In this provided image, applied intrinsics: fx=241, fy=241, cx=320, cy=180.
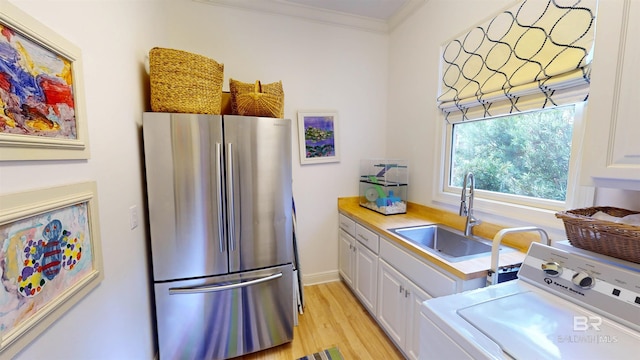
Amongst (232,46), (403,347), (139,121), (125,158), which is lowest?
(403,347)

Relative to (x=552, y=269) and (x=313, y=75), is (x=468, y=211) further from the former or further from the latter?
(x=313, y=75)

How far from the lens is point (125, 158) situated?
1.29 meters

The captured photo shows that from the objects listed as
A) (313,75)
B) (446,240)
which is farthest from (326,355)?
(313,75)

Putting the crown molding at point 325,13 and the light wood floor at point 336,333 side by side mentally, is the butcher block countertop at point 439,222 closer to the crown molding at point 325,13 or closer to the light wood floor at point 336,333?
the light wood floor at point 336,333

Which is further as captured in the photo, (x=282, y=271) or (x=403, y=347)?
(x=282, y=271)

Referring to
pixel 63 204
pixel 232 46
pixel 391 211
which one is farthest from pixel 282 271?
pixel 232 46

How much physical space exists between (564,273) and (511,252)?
537 mm

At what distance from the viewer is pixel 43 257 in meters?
0.75

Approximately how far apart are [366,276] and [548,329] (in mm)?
1457

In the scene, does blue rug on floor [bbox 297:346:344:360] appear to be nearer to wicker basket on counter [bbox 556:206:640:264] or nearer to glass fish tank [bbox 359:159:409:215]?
glass fish tank [bbox 359:159:409:215]

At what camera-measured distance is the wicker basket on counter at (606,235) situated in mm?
787

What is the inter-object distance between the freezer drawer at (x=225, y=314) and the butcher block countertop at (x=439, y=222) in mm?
827

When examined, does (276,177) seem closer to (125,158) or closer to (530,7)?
(125,158)

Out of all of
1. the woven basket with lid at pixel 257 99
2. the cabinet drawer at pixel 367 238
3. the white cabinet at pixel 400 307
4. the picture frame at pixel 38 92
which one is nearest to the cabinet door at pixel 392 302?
the white cabinet at pixel 400 307
